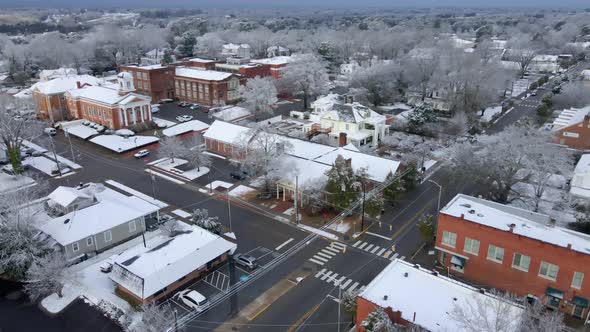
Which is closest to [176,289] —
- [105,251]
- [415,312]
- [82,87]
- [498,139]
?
[105,251]

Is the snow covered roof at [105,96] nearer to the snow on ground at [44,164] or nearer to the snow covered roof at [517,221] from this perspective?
the snow on ground at [44,164]

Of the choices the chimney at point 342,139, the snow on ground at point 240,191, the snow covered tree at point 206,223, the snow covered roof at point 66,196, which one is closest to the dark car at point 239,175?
the snow on ground at point 240,191

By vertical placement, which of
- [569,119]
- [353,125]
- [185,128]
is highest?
[569,119]

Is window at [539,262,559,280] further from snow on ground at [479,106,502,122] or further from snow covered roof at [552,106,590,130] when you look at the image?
snow on ground at [479,106,502,122]

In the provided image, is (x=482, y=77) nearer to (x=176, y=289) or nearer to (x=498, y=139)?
(x=498, y=139)

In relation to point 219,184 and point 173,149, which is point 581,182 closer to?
point 219,184

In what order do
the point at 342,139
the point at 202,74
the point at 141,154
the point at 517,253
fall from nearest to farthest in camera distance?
the point at 517,253
the point at 342,139
the point at 141,154
the point at 202,74

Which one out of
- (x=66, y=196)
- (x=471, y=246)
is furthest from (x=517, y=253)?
(x=66, y=196)
